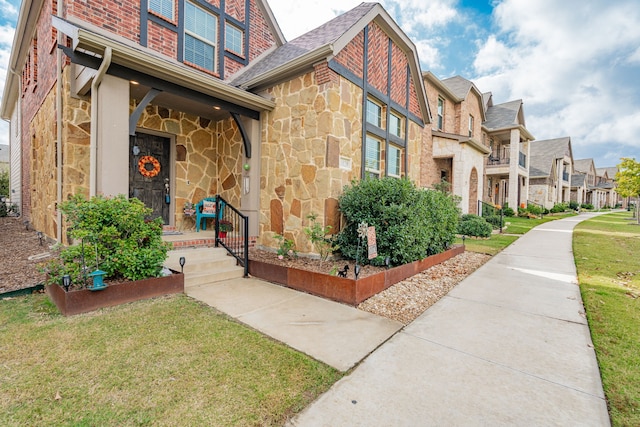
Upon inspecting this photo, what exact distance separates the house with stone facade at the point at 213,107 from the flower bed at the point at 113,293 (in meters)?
1.69

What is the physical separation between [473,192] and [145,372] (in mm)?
15131

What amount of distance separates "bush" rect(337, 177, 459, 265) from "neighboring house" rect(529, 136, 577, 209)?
2709 centimetres

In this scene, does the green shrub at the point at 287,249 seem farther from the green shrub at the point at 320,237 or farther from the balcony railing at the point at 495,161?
the balcony railing at the point at 495,161

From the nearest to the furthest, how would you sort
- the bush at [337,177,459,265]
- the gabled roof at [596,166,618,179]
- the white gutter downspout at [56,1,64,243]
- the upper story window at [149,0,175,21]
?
the bush at [337,177,459,265]
the white gutter downspout at [56,1,64,243]
the upper story window at [149,0,175,21]
the gabled roof at [596,166,618,179]

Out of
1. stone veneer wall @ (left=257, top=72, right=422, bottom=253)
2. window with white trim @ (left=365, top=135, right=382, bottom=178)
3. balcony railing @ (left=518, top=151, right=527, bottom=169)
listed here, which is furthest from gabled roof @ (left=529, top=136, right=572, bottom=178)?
stone veneer wall @ (left=257, top=72, right=422, bottom=253)

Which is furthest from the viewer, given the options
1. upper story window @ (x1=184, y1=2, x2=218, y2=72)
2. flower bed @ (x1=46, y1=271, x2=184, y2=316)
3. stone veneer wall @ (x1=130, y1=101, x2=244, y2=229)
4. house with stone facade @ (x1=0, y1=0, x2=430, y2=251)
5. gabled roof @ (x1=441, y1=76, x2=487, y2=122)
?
gabled roof @ (x1=441, y1=76, x2=487, y2=122)

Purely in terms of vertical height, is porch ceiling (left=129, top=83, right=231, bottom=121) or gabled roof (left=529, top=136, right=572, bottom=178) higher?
gabled roof (left=529, top=136, right=572, bottom=178)

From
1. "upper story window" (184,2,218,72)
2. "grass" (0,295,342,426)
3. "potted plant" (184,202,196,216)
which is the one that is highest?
"upper story window" (184,2,218,72)

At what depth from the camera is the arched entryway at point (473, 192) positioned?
14047 millimetres

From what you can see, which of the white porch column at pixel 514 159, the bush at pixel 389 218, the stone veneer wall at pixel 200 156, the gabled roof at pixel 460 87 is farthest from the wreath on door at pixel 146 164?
the white porch column at pixel 514 159

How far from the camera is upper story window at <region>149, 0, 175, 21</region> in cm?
635

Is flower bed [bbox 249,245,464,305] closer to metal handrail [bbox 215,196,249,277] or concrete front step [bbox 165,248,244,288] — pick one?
metal handrail [bbox 215,196,249,277]

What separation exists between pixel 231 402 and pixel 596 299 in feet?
17.0

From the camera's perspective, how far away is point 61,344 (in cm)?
269
